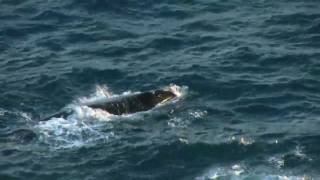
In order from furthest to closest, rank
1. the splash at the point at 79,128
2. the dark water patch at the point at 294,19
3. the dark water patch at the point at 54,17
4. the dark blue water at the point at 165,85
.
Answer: the dark water patch at the point at 54,17 → the dark water patch at the point at 294,19 → the splash at the point at 79,128 → the dark blue water at the point at 165,85

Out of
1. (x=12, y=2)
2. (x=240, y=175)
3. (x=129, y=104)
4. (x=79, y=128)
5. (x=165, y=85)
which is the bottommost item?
(x=240, y=175)

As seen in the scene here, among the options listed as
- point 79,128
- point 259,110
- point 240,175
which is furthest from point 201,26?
point 240,175

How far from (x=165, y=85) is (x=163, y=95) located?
4.40ft

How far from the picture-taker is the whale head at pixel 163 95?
24.8m

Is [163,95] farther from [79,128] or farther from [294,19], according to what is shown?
[294,19]

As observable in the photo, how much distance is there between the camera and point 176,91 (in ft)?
84.4

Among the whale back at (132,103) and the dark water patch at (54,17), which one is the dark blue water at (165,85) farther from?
the whale back at (132,103)

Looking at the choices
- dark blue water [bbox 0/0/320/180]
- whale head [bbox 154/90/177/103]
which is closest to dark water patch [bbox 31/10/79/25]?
dark blue water [bbox 0/0/320/180]

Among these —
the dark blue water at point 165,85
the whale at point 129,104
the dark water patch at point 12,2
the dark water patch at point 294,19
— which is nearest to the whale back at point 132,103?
the whale at point 129,104

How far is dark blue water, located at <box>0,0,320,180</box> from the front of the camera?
2092 centimetres

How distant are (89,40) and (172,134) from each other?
32.7 feet

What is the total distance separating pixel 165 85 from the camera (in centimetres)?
2634

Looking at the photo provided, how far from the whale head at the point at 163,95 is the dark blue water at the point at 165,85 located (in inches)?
14.2

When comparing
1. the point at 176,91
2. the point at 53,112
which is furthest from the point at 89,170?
the point at 176,91
